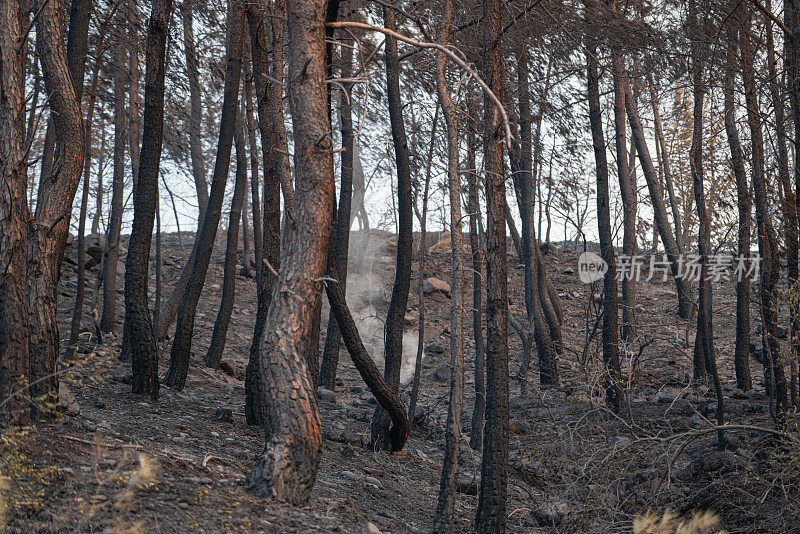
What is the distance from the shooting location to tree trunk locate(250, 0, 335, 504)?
3.92 meters

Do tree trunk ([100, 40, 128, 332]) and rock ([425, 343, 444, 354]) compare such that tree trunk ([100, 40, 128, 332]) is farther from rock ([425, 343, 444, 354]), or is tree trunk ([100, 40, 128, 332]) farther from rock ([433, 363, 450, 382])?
rock ([425, 343, 444, 354])

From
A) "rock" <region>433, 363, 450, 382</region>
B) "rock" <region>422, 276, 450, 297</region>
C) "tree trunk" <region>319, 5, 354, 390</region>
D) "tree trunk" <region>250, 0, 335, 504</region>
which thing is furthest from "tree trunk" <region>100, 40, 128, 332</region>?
"rock" <region>422, 276, 450, 297</region>

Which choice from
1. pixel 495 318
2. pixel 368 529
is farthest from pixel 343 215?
pixel 368 529

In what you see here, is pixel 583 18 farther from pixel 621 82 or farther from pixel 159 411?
pixel 159 411

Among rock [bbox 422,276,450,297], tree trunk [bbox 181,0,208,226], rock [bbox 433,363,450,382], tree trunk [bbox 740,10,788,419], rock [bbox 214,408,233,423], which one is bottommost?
rock [bbox 433,363,450,382]

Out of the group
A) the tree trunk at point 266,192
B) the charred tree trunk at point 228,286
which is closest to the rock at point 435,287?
the charred tree trunk at point 228,286

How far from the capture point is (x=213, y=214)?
860 centimetres

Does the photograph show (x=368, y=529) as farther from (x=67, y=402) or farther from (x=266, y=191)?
(x=266, y=191)

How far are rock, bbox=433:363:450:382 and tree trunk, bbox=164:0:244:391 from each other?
20.7 ft

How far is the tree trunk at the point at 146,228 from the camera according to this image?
692cm

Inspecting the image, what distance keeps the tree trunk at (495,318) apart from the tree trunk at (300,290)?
1.67 m

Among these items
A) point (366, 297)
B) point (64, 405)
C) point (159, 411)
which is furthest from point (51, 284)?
point (366, 297)

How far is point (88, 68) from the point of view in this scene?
967cm

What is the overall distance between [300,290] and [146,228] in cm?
384
